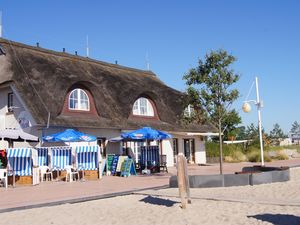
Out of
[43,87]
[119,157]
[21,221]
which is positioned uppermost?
[43,87]

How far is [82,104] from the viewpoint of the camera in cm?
2192

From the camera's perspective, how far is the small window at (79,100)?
70.6 feet

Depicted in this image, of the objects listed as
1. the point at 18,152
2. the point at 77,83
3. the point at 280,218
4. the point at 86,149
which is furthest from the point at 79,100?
the point at 280,218

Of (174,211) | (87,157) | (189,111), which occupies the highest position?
(189,111)

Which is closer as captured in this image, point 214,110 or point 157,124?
point 214,110

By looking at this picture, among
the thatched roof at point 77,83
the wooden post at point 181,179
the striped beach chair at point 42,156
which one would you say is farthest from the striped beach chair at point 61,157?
the wooden post at point 181,179

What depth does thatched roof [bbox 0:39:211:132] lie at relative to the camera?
19578mm

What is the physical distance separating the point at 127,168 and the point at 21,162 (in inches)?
181

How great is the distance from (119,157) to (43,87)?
5148 mm

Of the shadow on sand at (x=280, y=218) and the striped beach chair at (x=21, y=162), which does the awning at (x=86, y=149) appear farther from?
the shadow on sand at (x=280, y=218)

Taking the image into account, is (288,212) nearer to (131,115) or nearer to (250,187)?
(250,187)

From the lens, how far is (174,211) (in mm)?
8562

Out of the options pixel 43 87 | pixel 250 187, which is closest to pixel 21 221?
pixel 250 187

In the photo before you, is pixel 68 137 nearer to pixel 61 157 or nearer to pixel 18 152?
pixel 61 157
